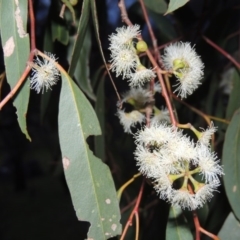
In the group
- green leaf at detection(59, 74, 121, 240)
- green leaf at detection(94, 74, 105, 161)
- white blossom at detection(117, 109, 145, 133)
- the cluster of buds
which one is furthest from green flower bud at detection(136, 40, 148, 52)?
green leaf at detection(94, 74, 105, 161)

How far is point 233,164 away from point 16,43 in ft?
1.44

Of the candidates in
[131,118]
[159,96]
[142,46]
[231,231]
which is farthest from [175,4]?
[159,96]

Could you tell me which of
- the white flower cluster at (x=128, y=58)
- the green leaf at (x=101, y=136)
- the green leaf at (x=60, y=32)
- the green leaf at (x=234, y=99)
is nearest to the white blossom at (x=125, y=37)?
the white flower cluster at (x=128, y=58)

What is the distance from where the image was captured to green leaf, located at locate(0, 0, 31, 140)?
2.42 ft

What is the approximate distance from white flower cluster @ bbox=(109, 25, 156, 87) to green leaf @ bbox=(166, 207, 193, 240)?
0.23 metres

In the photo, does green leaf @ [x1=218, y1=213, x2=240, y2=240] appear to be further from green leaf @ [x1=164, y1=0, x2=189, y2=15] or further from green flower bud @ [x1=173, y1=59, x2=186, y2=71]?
green leaf @ [x1=164, y1=0, x2=189, y2=15]

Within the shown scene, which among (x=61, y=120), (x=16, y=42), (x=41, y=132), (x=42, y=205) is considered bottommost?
(x=42, y=205)

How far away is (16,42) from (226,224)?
0.50m

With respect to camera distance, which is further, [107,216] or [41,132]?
[41,132]

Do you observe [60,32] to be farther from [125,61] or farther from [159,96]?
[159,96]

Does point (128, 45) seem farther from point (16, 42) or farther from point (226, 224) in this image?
point (226, 224)

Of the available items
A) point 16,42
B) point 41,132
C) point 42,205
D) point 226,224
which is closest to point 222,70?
point 226,224

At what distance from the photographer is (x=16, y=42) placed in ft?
2.46

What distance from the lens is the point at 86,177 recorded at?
2.42ft
